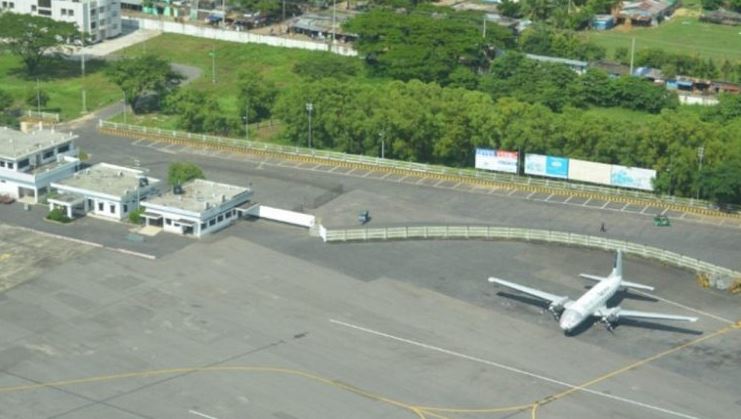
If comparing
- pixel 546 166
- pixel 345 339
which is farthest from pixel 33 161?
pixel 546 166

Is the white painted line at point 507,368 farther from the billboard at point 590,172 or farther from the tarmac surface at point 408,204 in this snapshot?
the billboard at point 590,172

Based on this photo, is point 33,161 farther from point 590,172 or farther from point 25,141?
point 590,172

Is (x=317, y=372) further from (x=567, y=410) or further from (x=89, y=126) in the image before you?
(x=89, y=126)

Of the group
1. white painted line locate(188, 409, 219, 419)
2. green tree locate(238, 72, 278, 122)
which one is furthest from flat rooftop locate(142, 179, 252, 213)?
white painted line locate(188, 409, 219, 419)

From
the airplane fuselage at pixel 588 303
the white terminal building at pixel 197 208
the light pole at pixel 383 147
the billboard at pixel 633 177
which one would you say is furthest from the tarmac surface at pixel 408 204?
the airplane fuselage at pixel 588 303

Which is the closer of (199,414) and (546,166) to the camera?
(199,414)

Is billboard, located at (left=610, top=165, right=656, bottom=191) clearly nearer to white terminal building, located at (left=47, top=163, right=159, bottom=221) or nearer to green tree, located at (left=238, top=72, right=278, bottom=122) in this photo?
green tree, located at (left=238, top=72, right=278, bottom=122)
